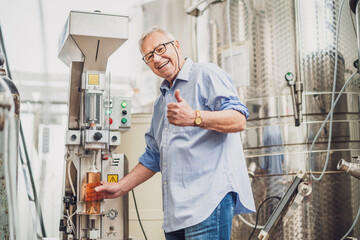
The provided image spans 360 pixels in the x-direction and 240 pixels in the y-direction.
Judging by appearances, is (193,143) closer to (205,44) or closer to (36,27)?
(205,44)

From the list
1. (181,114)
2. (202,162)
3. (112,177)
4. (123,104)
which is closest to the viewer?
→ (181,114)

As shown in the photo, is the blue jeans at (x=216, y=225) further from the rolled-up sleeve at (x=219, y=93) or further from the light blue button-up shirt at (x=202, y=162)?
the rolled-up sleeve at (x=219, y=93)

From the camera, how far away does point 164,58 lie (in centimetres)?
195

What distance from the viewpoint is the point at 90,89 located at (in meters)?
2.39

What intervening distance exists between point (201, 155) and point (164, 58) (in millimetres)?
473

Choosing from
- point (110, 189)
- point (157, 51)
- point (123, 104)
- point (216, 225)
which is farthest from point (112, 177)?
point (216, 225)

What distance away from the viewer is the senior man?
1669mm

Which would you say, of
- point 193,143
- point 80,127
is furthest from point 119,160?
point 193,143

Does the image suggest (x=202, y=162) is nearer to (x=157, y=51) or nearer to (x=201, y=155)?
(x=201, y=155)

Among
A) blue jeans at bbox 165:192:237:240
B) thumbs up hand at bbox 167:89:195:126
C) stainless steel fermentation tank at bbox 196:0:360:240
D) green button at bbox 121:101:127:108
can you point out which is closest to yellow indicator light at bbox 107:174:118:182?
green button at bbox 121:101:127:108

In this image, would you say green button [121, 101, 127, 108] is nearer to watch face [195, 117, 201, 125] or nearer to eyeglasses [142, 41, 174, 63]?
eyeglasses [142, 41, 174, 63]

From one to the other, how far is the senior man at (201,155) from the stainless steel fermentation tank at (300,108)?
1.24 metres

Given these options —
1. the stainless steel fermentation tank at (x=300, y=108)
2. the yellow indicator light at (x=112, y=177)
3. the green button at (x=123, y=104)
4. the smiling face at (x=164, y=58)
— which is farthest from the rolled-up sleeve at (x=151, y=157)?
the stainless steel fermentation tank at (x=300, y=108)

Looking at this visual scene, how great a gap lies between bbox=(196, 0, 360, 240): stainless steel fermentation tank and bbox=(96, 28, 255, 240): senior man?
4.07ft
